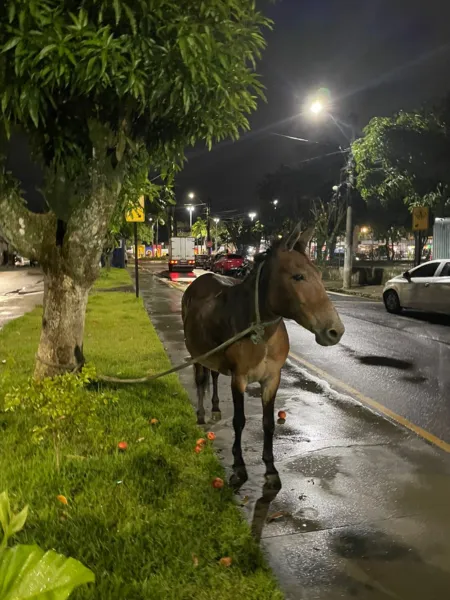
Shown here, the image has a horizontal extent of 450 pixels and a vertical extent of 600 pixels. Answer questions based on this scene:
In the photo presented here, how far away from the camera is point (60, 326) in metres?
6.59

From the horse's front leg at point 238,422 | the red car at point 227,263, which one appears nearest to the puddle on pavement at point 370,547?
the horse's front leg at point 238,422

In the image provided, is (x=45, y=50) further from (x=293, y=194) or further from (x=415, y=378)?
(x=293, y=194)

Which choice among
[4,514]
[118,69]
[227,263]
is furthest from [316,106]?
[227,263]

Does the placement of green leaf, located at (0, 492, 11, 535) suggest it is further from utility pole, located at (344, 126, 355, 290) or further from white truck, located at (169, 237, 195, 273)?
white truck, located at (169, 237, 195, 273)

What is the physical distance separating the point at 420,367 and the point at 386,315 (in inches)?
306

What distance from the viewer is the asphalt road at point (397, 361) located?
23.8 feet

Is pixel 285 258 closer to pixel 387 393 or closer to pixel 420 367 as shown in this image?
pixel 387 393

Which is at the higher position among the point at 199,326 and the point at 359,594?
the point at 199,326

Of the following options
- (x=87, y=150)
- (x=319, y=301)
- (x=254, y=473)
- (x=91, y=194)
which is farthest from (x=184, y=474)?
(x=87, y=150)

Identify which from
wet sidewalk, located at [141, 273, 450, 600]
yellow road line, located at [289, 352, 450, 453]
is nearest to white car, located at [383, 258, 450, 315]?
yellow road line, located at [289, 352, 450, 453]

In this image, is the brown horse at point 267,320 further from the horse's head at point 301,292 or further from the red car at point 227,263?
the red car at point 227,263

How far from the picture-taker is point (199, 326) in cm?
572

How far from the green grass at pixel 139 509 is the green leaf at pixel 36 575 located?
5.90 feet

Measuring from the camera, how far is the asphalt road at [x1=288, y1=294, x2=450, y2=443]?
727 centimetres
